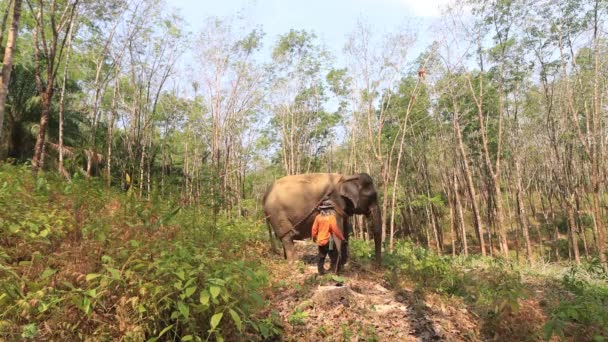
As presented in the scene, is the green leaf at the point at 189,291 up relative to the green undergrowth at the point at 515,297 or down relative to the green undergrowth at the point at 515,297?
up

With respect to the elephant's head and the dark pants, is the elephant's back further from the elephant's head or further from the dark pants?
the dark pants

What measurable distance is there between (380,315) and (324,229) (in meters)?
1.93

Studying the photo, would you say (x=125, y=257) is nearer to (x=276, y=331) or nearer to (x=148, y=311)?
(x=148, y=311)

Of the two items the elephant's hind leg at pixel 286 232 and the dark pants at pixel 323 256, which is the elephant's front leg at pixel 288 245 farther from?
the dark pants at pixel 323 256

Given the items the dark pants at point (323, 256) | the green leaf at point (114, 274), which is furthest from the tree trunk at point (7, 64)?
the dark pants at point (323, 256)

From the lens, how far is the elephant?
9.05m

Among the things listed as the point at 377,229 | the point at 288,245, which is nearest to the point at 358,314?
the point at 377,229

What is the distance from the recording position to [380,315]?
19.1 ft

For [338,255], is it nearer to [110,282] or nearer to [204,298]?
[204,298]

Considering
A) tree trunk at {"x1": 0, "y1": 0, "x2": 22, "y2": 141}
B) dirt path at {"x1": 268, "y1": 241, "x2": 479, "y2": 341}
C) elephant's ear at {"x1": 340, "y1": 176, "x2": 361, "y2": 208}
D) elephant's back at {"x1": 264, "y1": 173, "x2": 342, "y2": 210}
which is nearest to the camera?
dirt path at {"x1": 268, "y1": 241, "x2": 479, "y2": 341}

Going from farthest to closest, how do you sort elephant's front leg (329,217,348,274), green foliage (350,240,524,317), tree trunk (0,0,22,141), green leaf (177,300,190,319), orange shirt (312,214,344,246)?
elephant's front leg (329,217,348,274) → orange shirt (312,214,344,246) → green foliage (350,240,524,317) → tree trunk (0,0,22,141) → green leaf (177,300,190,319)

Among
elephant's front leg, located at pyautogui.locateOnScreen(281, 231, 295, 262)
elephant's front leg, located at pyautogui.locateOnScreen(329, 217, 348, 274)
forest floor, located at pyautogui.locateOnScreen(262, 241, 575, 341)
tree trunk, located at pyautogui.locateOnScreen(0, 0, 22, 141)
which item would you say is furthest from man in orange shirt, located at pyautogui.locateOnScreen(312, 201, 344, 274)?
tree trunk, located at pyautogui.locateOnScreen(0, 0, 22, 141)

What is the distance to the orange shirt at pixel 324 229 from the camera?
7121 mm

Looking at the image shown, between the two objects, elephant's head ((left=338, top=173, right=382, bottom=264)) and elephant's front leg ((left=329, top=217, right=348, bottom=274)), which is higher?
elephant's head ((left=338, top=173, right=382, bottom=264))
